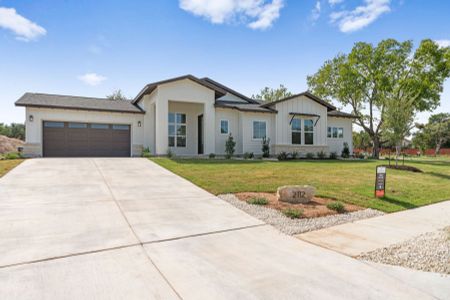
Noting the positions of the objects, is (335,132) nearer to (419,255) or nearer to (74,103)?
(74,103)

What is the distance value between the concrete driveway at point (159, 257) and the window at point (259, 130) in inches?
→ 514

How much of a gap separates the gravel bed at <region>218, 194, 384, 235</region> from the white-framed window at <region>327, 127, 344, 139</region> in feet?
58.0

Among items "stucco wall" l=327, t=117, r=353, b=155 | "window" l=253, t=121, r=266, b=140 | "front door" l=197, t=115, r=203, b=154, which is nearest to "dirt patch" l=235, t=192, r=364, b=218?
"window" l=253, t=121, r=266, b=140

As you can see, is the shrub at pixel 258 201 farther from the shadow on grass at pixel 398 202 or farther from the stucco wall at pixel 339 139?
the stucco wall at pixel 339 139

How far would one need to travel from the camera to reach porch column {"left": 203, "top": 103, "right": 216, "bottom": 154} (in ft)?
58.5

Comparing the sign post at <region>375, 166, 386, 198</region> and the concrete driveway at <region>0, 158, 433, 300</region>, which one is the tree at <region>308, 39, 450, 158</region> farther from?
the concrete driveway at <region>0, 158, 433, 300</region>

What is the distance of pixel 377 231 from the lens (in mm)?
5297

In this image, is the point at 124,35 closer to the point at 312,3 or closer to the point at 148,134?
the point at 148,134

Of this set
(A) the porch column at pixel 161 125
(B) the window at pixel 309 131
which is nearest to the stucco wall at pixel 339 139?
(B) the window at pixel 309 131

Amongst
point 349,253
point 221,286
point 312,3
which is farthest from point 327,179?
point 221,286

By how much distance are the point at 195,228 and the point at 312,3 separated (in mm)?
11672

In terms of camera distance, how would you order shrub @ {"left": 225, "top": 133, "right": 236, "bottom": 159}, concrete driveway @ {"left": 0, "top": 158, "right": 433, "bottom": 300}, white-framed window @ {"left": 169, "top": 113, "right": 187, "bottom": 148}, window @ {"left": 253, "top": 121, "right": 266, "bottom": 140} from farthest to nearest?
window @ {"left": 253, "top": 121, "right": 266, "bottom": 140}, white-framed window @ {"left": 169, "top": 113, "right": 187, "bottom": 148}, shrub @ {"left": 225, "top": 133, "right": 236, "bottom": 159}, concrete driveway @ {"left": 0, "top": 158, "right": 433, "bottom": 300}

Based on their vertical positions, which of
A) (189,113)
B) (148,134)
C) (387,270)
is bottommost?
(387,270)

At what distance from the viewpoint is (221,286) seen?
3035 mm
